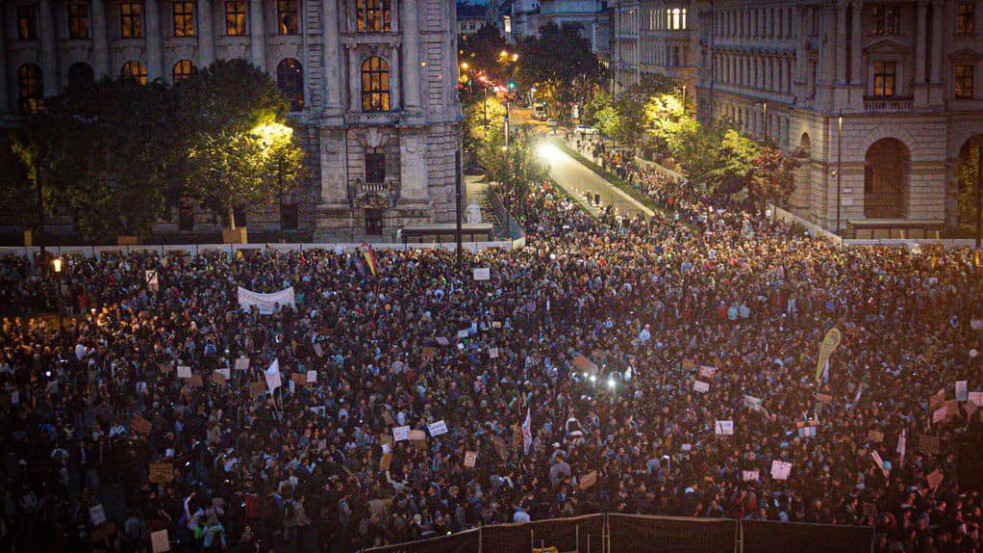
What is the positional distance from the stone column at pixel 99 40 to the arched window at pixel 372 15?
14.1 metres

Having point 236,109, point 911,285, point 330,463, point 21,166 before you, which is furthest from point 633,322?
point 21,166

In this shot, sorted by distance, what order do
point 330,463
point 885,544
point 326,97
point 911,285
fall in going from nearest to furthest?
point 885,544, point 330,463, point 911,285, point 326,97

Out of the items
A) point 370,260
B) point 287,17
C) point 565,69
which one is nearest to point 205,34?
point 287,17

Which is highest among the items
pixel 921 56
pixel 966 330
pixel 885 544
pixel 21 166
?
pixel 921 56

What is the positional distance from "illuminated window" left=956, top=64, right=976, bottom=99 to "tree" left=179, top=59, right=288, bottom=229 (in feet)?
116

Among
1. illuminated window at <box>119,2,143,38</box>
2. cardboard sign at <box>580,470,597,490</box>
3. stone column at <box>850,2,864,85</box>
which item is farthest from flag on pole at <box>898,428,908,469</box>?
illuminated window at <box>119,2,143,38</box>

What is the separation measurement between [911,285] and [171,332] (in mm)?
24481

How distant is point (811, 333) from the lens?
39312mm

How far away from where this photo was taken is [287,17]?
68.9 metres

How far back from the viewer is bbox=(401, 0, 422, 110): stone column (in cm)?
6619

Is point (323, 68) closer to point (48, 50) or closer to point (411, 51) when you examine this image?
point (411, 51)

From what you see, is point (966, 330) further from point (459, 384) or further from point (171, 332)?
point (171, 332)

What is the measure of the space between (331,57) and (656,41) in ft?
183

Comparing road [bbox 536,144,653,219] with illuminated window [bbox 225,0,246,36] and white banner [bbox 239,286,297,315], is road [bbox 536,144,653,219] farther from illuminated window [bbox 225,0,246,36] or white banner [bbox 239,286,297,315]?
white banner [bbox 239,286,297,315]
